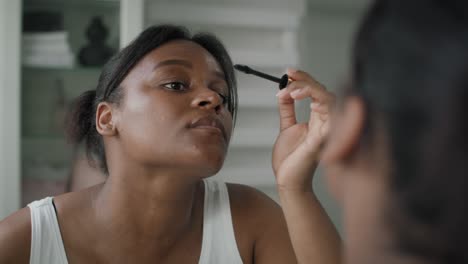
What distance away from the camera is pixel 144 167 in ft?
3.16

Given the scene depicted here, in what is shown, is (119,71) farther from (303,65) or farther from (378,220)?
(303,65)

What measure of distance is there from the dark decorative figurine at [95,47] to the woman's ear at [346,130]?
161 cm

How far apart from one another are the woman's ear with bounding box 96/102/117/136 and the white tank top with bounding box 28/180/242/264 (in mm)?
184

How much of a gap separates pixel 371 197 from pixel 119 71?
0.74 m

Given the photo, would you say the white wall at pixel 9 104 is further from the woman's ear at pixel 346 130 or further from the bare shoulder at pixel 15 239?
the woman's ear at pixel 346 130

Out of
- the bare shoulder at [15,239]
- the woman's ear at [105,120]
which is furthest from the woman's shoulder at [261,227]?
the bare shoulder at [15,239]

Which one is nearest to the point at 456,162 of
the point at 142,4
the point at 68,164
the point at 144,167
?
the point at 144,167

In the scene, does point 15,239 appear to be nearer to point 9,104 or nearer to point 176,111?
point 176,111

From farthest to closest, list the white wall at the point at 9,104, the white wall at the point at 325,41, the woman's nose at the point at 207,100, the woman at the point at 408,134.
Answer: the white wall at the point at 325,41
the white wall at the point at 9,104
the woman's nose at the point at 207,100
the woman at the point at 408,134

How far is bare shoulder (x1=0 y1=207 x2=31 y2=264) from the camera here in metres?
0.89

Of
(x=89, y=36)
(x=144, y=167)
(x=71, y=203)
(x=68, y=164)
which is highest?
(x=89, y=36)

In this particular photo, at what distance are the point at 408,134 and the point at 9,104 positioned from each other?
5.41 ft

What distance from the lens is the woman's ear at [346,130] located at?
376mm

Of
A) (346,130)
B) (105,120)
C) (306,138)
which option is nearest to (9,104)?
(105,120)
